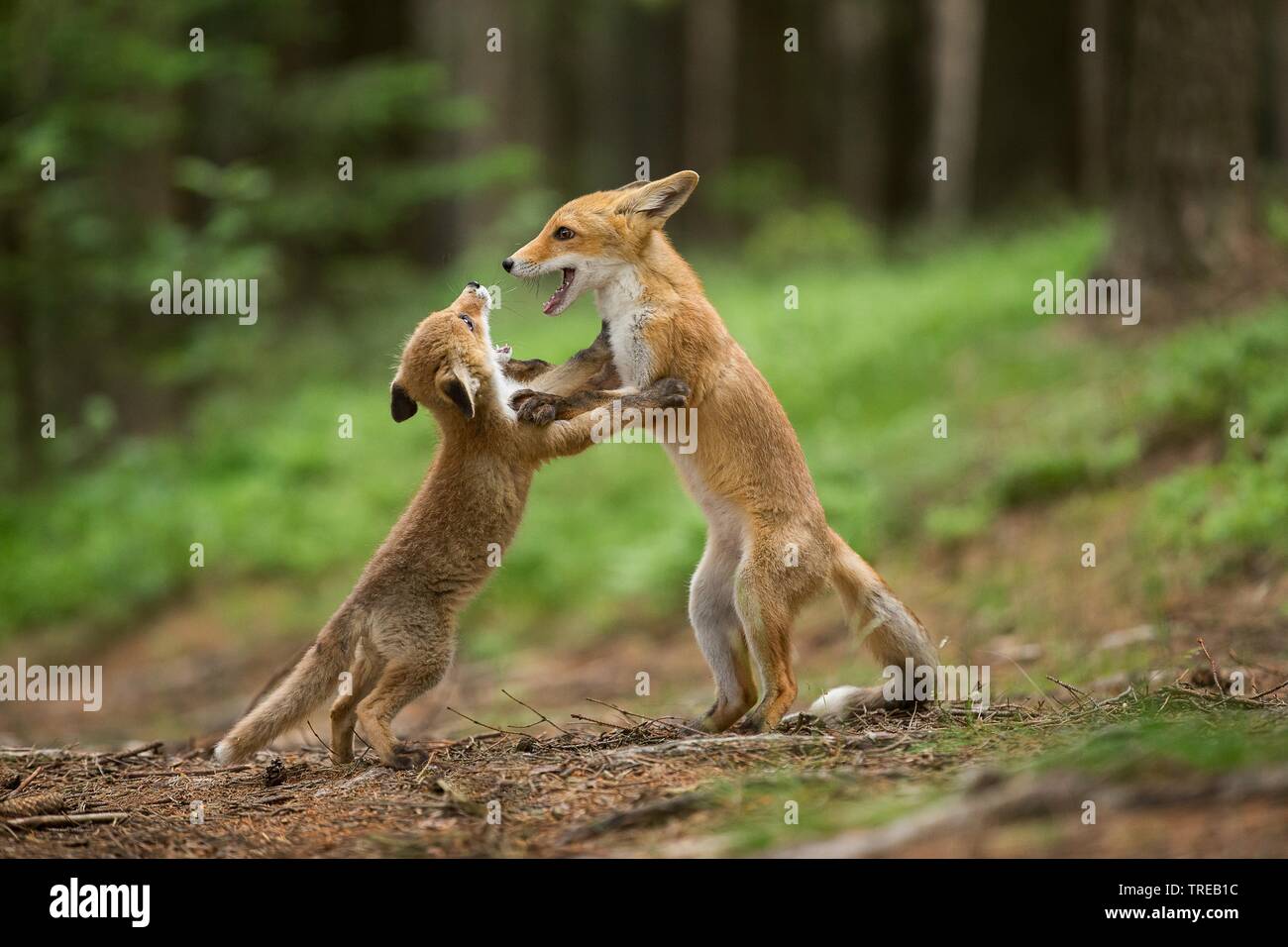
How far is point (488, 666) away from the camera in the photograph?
1188 cm

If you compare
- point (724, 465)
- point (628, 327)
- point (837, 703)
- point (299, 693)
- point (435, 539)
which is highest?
point (628, 327)

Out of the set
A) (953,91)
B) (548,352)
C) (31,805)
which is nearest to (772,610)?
(31,805)

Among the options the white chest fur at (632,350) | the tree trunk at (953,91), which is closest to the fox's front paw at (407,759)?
the white chest fur at (632,350)

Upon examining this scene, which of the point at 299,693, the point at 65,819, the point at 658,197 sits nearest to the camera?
the point at 65,819

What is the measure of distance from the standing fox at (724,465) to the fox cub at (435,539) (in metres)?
0.20

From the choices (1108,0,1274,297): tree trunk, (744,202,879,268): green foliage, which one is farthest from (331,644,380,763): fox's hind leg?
(744,202,879,268): green foliage

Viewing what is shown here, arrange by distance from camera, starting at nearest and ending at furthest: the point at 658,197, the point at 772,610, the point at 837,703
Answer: the point at 772,610
the point at 837,703
the point at 658,197

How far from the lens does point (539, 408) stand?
7.08 meters

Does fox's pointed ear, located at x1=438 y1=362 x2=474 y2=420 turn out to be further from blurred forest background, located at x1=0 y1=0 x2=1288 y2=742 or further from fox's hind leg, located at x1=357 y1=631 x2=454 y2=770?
blurred forest background, located at x1=0 y1=0 x2=1288 y2=742

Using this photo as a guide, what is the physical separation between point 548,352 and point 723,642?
10.1m

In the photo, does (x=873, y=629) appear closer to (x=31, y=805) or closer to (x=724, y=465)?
(x=724, y=465)

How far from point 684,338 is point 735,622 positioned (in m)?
1.58

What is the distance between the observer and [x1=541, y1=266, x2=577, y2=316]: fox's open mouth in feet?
23.4

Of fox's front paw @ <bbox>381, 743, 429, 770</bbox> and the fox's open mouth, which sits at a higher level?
the fox's open mouth
